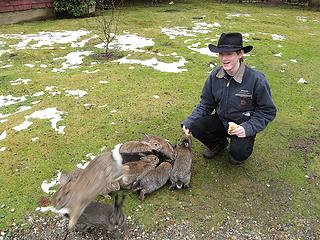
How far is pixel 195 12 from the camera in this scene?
13594 mm

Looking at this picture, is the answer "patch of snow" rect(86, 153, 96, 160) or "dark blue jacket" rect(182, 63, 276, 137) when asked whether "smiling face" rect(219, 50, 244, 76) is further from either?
"patch of snow" rect(86, 153, 96, 160)

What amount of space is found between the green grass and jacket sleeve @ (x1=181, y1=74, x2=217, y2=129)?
0.50m

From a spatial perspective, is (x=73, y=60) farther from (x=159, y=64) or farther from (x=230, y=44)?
(x=230, y=44)

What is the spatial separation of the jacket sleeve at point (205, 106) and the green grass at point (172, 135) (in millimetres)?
502

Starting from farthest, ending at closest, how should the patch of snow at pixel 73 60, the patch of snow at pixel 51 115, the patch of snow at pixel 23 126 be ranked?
the patch of snow at pixel 73 60, the patch of snow at pixel 51 115, the patch of snow at pixel 23 126

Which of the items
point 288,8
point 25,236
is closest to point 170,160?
point 25,236

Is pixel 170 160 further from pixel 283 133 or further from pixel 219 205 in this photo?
pixel 283 133

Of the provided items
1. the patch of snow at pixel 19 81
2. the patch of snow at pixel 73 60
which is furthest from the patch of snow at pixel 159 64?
the patch of snow at pixel 19 81

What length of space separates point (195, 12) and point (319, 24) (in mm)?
4114

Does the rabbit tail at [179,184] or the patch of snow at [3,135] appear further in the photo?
the patch of snow at [3,135]

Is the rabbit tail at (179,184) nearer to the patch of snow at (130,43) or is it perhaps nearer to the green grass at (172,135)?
the green grass at (172,135)

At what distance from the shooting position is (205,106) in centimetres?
407

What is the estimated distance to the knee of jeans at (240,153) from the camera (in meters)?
3.79

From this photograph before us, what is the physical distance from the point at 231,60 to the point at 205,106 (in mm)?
678
